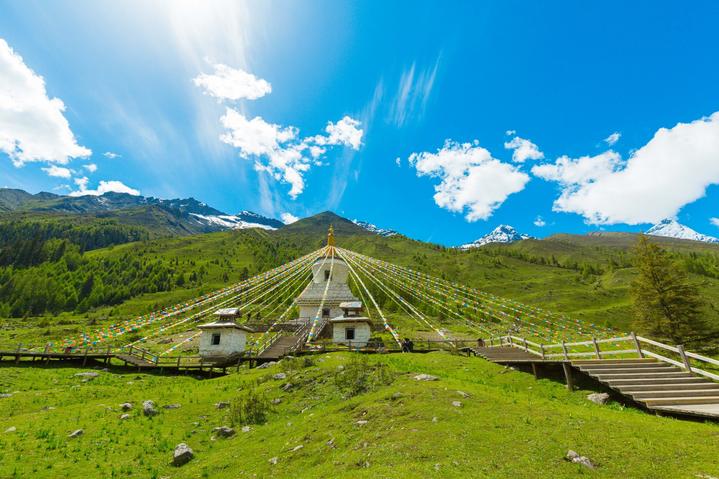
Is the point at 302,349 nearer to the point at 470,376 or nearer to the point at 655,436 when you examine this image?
the point at 470,376

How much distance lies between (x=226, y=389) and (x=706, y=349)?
40.0 m

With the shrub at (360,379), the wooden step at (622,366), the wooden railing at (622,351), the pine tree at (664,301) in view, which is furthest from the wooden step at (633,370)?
the pine tree at (664,301)

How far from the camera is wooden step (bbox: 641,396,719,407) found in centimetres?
1279

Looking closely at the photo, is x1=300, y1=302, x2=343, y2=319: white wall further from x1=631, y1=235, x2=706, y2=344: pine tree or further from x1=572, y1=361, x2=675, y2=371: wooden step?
x1=572, y1=361, x2=675, y2=371: wooden step

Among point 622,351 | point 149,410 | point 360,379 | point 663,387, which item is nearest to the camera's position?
point 663,387

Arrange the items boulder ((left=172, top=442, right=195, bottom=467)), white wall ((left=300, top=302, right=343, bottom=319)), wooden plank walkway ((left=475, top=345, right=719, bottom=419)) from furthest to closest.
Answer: white wall ((left=300, top=302, right=343, bottom=319)) → wooden plank walkway ((left=475, top=345, right=719, bottom=419)) → boulder ((left=172, top=442, right=195, bottom=467))

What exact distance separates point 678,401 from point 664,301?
26.3m

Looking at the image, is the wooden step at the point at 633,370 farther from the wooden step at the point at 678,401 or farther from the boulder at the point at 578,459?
the boulder at the point at 578,459

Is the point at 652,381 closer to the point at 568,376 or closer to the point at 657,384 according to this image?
the point at 657,384

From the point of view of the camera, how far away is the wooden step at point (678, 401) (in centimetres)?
1279

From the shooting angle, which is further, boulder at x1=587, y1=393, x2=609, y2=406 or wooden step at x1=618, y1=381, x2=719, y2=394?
boulder at x1=587, y1=393, x2=609, y2=406

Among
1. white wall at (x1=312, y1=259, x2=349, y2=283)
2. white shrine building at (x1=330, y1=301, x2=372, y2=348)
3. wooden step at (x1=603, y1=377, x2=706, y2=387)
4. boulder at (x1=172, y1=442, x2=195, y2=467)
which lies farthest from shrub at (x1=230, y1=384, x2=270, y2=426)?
white wall at (x1=312, y1=259, x2=349, y2=283)

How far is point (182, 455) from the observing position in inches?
477

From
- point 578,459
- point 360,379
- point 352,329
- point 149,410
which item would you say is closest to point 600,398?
point 578,459
